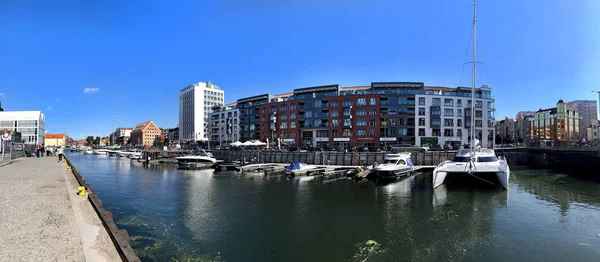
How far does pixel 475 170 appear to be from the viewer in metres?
30.8

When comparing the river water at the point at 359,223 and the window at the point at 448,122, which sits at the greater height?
the window at the point at 448,122

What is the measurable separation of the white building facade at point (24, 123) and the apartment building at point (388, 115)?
360ft

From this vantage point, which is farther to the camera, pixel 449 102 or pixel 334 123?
pixel 334 123

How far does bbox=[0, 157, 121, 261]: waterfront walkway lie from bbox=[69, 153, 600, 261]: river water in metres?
2.94

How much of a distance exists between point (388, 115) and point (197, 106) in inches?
4114

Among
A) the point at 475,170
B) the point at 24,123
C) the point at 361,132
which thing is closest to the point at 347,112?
the point at 361,132

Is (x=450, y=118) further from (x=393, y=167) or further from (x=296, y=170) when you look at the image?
(x=296, y=170)

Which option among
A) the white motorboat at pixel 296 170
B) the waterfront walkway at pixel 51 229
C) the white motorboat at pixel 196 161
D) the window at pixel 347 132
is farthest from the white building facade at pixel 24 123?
the waterfront walkway at pixel 51 229

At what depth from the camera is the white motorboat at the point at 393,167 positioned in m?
39.6

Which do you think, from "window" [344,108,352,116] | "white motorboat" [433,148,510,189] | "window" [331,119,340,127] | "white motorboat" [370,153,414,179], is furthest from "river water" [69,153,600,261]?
"window" [331,119,340,127]

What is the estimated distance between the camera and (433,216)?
20359 mm

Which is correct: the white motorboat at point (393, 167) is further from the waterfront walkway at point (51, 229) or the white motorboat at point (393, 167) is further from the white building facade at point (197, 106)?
the white building facade at point (197, 106)

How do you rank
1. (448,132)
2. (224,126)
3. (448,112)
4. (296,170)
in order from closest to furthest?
(296,170)
(448,132)
(448,112)
(224,126)

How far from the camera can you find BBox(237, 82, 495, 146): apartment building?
8544cm
